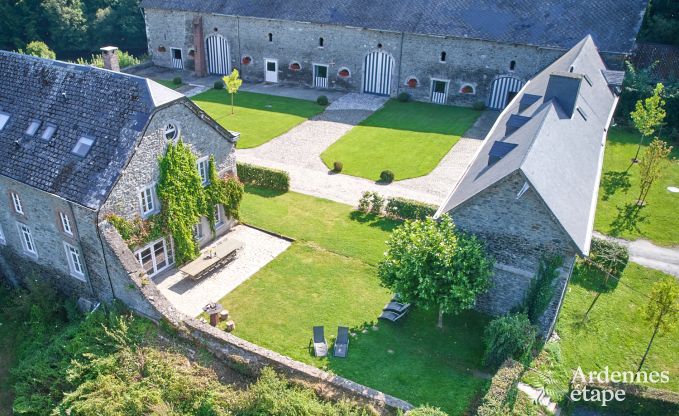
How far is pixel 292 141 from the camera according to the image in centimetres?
3956

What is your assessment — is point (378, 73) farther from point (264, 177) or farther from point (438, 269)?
point (438, 269)

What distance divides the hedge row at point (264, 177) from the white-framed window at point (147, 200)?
10.5 metres

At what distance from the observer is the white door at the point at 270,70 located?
51.0 metres

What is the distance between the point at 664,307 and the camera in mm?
18750

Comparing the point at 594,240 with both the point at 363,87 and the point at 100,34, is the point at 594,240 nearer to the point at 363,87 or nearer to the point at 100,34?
the point at 363,87

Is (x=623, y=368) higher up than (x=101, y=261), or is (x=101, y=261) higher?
(x=101, y=261)

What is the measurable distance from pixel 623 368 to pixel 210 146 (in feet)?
63.7

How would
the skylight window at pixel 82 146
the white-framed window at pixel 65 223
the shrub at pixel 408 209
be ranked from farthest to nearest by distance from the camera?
the shrub at pixel 408 209, the white-framed window at pixel 65 223, the skylight window at pixel 82 146

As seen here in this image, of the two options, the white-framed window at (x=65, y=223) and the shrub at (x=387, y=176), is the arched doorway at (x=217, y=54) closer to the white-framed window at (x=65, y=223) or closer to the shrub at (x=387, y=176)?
the shrub at (x=387, y=176)

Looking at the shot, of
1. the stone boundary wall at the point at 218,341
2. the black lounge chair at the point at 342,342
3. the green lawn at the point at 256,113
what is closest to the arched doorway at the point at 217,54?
the green lawn at the point at 256,113

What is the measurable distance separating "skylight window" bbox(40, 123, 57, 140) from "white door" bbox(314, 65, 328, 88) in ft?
100

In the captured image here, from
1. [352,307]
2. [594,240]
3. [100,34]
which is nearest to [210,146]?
[352,307]

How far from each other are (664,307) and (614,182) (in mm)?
17116

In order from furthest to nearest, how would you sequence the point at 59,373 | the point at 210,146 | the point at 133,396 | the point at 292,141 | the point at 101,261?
1. the point at 292,141
2. the point at 210,146
3. the point at 101,261
4. the point at 59,373
5. the point at 133,396
